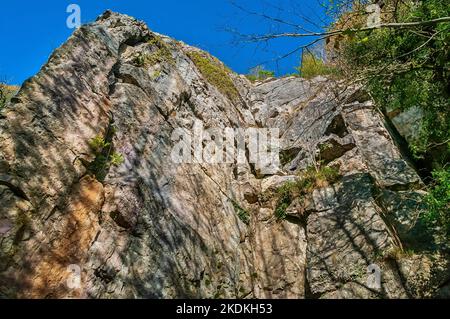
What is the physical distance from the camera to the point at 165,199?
7547 millimetres

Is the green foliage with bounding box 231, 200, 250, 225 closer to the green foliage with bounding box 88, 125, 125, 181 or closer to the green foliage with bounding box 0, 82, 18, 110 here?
the green foliage with bounding box 88, 125, 125, 181

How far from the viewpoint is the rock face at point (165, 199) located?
555 centimetres

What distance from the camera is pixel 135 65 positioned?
10.6 m

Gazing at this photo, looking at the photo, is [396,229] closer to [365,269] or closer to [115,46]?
[365,269]

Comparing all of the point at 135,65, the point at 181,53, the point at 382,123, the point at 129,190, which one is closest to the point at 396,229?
the point at 382,123

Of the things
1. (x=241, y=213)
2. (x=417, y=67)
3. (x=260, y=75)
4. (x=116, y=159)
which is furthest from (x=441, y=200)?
(x=260, y=75)

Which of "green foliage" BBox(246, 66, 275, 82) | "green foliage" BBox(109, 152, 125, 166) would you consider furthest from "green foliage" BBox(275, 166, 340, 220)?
"green foliage" BBox(246, 66, 275, 82)

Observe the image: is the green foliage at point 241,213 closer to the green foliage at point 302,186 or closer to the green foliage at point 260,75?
the green foliage at point 302,186

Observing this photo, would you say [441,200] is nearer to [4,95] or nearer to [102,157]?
[102,157]

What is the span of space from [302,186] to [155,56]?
635 centimetres

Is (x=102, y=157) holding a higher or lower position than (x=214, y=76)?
lower

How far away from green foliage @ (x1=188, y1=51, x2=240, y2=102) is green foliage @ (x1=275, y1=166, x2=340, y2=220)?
5.83m

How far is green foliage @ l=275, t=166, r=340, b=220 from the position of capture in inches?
393

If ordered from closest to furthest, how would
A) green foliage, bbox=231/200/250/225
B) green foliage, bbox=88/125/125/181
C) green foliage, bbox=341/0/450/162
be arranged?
green foliage, bbox=88/125/125/181 < green foliage, bbox=341/0/450/162 < green foliage, bbox=231/200/250/225
